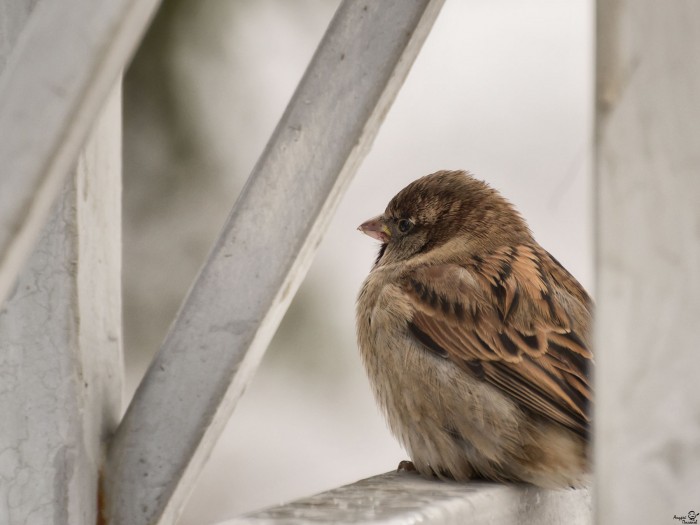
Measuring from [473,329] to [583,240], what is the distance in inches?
108

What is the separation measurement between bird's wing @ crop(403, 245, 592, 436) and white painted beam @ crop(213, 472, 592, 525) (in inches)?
9.2

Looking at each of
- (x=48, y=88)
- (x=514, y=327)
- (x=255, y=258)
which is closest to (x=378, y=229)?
(x=514, y=327)

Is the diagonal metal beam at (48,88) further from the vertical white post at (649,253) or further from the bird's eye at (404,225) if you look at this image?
the bird's eye at (404,225)

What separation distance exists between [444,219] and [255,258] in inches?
47.4

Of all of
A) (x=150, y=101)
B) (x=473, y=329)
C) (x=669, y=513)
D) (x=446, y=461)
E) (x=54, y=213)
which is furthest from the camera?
(x=150, y=101)

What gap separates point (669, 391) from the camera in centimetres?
91

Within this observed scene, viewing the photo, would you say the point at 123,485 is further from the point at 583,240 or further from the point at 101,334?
the point at 583,240

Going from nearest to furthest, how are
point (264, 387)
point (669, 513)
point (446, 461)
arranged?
point (669, 513)
point (446, 461)
point (264, 387)

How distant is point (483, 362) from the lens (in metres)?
2.29

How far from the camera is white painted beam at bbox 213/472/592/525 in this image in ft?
4.67

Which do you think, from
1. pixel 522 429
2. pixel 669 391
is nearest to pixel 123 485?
pixel 522 429

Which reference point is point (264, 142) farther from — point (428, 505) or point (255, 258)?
point (428, 505)

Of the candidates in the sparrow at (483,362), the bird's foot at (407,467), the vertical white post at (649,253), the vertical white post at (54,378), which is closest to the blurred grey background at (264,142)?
the sparrow at (483,362)

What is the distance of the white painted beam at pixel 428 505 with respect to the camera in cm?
142
